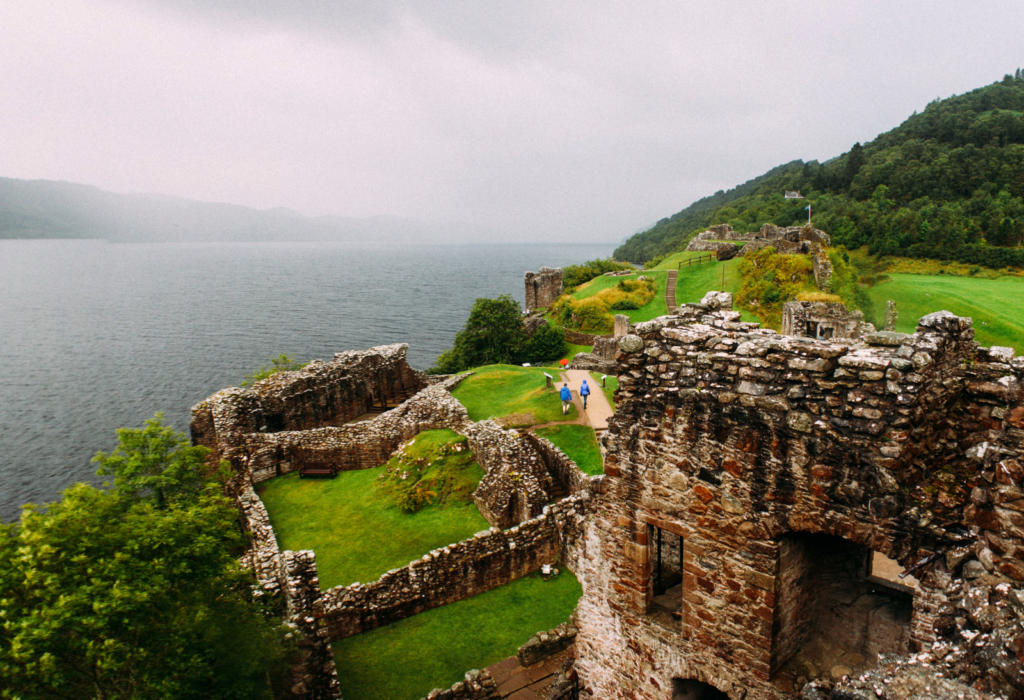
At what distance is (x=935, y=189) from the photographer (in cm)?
6297

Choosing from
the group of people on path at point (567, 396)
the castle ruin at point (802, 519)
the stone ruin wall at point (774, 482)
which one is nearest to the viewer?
the castle ruin at point (802, 519)

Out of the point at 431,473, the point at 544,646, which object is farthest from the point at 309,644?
the point at 431,473

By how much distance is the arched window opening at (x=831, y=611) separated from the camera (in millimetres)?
6797

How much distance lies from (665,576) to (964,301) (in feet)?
124

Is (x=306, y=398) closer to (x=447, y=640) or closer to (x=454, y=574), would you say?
(x=454, y=574)

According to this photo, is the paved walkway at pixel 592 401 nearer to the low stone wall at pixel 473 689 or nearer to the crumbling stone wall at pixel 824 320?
the low stone wall at pixel 473 689

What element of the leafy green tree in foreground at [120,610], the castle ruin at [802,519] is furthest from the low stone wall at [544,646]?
the leafy green tree in foreground at [120,610]

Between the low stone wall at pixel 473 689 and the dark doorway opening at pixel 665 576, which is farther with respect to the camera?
the low stone wall at pixel 473 689

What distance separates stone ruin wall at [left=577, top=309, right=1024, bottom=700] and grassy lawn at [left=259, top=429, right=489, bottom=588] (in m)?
10.3

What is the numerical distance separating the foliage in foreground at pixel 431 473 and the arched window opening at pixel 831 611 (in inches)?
552

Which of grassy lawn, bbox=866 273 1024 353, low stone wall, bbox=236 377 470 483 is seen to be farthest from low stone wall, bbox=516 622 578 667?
grassy lawn, bbox=866 273 1024 353

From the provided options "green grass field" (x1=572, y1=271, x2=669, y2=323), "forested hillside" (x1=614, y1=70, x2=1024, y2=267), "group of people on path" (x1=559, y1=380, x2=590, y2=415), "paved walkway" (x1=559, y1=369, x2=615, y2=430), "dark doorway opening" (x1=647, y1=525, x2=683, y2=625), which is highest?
"forested hillside" (x1=614, y1=70, x2=1024, y2=267)

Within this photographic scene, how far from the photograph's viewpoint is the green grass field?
147 feet

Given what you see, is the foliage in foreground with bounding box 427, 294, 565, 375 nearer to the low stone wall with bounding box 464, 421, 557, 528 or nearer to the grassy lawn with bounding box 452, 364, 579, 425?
the grassy lawn with bounding box 452, 364, 579, 425
